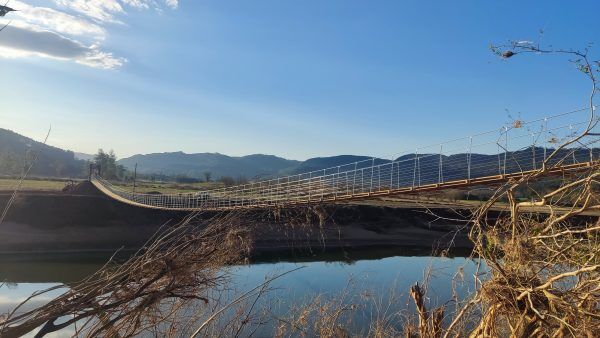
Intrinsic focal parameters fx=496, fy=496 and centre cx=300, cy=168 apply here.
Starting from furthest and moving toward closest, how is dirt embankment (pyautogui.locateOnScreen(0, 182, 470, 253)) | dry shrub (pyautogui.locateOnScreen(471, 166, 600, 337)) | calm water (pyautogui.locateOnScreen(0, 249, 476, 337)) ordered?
dirt embankment (pyautogui.locateOnScreen(0, 182, 470, 253)), calm water (pyautogui.locateOnScreen(0, 249, 476, 337)), dry shrub (pyautogui.locateOnScreen(471, 166, 600, 337))

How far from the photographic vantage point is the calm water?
13227 millimetres

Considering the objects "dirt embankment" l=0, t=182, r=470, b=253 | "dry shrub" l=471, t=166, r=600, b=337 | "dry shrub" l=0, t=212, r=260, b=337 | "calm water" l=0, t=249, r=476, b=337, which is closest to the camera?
"dry shrub" l=0, t=212, r=260, b=337

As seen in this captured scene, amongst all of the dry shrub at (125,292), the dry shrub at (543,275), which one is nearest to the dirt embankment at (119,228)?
the dry shrub at (543,275)

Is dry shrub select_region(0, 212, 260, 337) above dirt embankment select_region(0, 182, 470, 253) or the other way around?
above

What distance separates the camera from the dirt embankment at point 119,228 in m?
25.3

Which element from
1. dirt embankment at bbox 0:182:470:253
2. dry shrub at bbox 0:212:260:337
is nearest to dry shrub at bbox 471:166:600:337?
dry shrub at bbox 0:212:260:337

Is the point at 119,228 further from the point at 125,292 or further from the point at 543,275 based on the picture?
the point at 543,275

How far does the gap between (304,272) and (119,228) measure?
15.3m

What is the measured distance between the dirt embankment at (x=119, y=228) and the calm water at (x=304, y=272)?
1569 mm

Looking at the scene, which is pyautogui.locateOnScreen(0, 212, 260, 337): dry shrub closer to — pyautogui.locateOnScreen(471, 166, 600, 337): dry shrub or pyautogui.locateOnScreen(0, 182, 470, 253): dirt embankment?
pyautogui.locateOnScreen(471, 166, 600, 337): dry shrub

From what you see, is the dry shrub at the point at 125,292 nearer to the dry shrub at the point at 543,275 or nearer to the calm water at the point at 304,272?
the dry shrub at the point at 543,275

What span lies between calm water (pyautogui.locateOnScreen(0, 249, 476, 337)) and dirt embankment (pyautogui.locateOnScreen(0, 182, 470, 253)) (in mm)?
1569

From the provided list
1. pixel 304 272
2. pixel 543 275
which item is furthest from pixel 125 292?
pixel 304 272

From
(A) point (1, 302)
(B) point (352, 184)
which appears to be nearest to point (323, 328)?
(B) point (352, 184)
